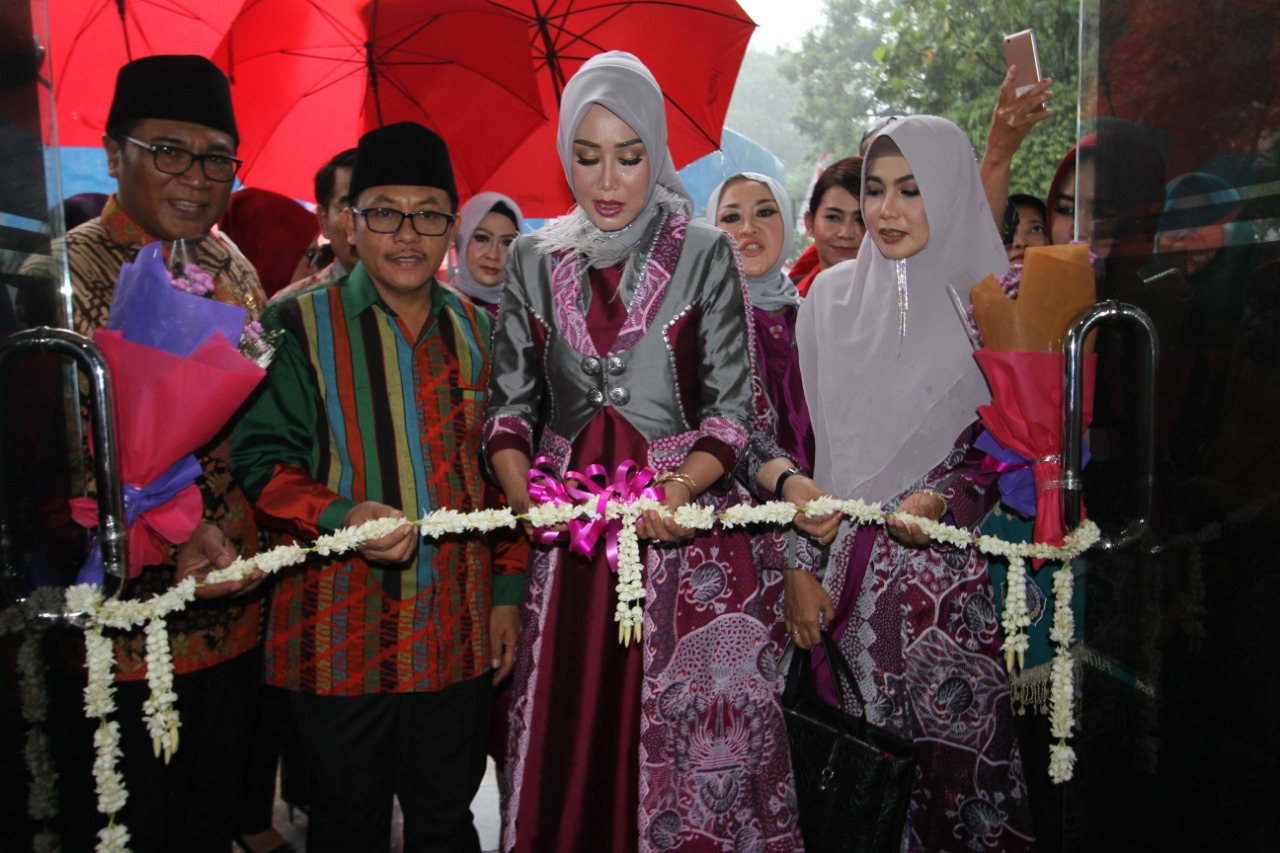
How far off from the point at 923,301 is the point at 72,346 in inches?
82.9

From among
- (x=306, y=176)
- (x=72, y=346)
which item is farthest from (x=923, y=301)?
(x=306, y=176)

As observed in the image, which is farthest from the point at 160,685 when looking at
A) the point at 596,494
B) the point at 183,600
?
the point at 596,494

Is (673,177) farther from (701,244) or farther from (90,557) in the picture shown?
(90,557)

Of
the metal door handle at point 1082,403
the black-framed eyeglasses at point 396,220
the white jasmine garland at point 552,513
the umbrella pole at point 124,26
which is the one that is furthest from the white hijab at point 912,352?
the umbrella pole at point 124,26

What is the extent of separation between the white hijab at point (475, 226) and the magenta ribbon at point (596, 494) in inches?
82.2

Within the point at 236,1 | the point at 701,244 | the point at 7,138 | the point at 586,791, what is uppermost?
the point at 236,1

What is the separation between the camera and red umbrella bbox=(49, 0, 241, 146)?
3662 mm

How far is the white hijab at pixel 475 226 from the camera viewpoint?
417 centimetres

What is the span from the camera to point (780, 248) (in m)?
3.56

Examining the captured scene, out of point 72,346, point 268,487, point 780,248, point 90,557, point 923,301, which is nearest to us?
point 72,346

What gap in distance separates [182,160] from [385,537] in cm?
133

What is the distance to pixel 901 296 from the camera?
106 inches

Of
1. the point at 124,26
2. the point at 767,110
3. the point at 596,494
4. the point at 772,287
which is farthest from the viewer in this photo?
the point at 767,110

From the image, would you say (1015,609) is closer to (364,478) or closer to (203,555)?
(364,478)
